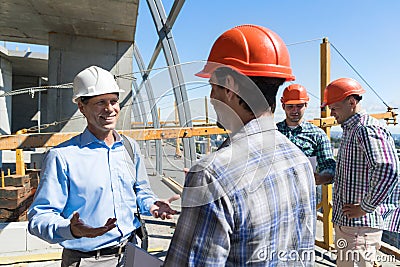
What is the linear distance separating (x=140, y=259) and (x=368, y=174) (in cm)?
177

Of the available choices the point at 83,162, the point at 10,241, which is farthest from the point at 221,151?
the point at 10,241

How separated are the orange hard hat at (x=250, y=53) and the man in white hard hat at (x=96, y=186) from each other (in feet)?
2.96

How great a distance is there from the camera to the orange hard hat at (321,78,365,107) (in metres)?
2.41

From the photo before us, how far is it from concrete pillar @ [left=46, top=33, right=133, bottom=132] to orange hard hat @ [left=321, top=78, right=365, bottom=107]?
4.87 m

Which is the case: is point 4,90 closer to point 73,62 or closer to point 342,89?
point 73,62

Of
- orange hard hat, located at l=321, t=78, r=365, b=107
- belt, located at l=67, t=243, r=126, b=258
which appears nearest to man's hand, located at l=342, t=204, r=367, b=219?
orange hard hat, located at l=321, t=78, r=365, b=107

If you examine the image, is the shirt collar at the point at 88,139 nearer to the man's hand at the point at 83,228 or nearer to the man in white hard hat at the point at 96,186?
the man in white hard hat at the point at 96,186

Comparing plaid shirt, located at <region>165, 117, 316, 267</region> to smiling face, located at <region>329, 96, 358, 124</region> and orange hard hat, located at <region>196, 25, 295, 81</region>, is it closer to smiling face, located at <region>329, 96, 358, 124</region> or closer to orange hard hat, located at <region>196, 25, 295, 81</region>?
orange hard hat, located at <region>196, 25, 295, 81</region>

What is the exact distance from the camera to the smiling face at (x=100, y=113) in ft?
6.29

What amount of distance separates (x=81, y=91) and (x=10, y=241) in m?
3.45

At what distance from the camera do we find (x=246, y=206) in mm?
871

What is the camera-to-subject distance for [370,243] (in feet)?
7.58

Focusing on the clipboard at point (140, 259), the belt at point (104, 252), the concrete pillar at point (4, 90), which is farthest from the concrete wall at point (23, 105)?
the clipboard at point (140, 259)

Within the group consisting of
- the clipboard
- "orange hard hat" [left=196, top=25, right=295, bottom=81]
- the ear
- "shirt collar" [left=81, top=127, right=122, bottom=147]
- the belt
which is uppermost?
"orange hard hat" [left=196, top=25, right=295, bottom=81]
